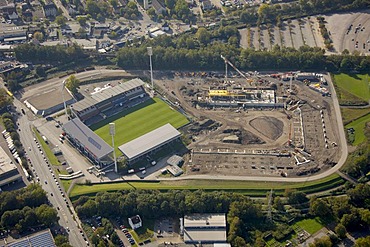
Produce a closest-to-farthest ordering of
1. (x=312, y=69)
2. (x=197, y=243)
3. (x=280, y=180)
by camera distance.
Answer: (x=197, y=243) < (x=280, y=180) < (x=312, y=69)

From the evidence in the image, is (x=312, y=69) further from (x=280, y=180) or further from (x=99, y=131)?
(x=99, y=131)

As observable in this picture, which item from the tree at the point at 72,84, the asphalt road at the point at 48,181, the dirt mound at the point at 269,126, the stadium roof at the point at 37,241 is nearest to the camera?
the stadium roof at the point at 37,241

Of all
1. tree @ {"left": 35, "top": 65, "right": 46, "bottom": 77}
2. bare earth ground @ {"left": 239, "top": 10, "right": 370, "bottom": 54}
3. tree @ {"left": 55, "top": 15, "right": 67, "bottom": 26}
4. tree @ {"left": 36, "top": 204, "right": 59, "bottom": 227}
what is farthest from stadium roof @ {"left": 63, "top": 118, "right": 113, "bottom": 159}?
bare earth ground @ {"left": 239, "top": 10, "right": 370, "bottom": 54}

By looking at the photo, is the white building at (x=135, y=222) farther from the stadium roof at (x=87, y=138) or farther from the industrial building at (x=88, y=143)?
the stadium roof at (x=87, y=138)

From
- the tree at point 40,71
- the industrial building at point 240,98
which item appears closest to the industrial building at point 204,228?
the industrial building at point 240,98

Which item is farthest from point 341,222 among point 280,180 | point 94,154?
point 94,154

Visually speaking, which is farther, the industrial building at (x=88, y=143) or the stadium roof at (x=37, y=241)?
the industrial building at (x=88, y=143)

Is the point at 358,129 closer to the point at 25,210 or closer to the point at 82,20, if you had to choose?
the point at 25,210

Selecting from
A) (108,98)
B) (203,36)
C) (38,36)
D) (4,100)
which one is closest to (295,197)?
(108,98)
